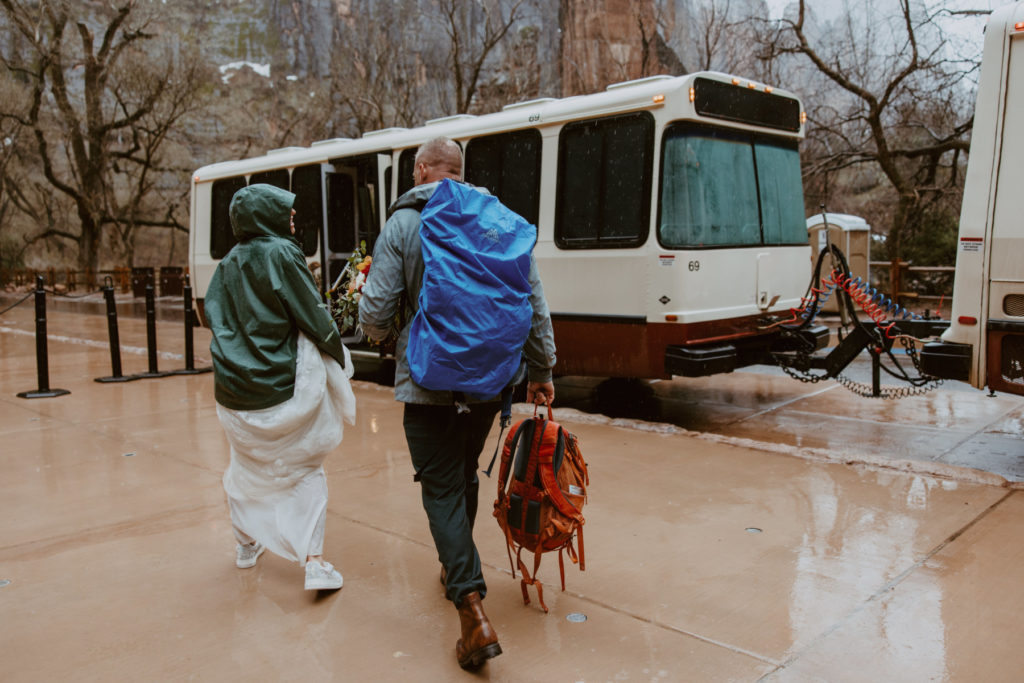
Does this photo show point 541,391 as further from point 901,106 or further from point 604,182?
point 901,106

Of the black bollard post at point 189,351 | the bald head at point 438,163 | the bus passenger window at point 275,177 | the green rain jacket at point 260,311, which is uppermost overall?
the bus passenger window at point 275,177

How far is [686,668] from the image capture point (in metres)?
3.20

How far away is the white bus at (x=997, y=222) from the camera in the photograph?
18.6ft

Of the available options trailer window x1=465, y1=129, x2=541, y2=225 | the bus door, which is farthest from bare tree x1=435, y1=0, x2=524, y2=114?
trailer window x1=465, y1=129, x2=541, y2=225

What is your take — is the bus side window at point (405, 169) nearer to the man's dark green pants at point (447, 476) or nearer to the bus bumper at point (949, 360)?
the bus bumper at point (949, 360)

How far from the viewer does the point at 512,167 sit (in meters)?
8.96

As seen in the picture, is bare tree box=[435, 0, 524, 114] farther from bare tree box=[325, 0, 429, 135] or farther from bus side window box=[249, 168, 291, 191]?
bus side window box=[249, 168, 291, 191]

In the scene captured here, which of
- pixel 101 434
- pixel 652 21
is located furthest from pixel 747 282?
pixel 652 21

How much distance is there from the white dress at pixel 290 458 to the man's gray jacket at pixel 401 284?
2.22 feet

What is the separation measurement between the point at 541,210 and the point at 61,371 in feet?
21.4

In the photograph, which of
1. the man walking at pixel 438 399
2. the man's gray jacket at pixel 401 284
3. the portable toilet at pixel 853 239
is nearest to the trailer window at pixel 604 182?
the man walking at pixel 438 399

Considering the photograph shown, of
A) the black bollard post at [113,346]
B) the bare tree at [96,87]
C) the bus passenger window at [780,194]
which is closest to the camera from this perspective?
the bus passenger window at [780,194]

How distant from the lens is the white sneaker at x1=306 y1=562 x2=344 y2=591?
3848 mm

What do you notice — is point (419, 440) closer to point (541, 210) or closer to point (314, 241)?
point (541, 210)
